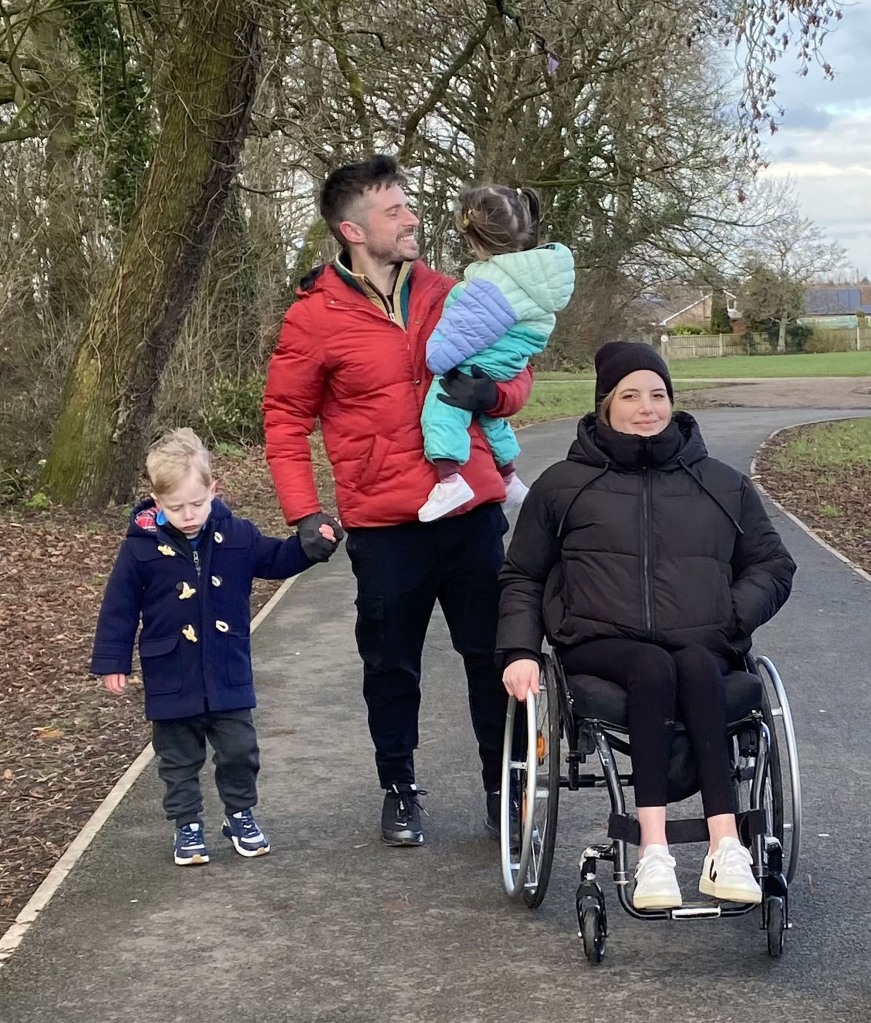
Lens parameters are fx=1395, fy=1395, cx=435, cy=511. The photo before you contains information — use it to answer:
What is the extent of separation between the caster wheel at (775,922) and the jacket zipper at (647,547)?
2.47ft

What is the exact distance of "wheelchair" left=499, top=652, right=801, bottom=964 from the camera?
3.56 metres

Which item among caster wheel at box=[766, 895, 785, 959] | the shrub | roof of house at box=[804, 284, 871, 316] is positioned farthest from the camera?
roof of house at box=[804, 284, 871, 316]

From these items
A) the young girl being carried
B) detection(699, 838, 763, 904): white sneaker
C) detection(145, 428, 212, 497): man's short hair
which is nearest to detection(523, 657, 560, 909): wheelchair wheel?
detection(699, 838, 763, 904): white sneaker

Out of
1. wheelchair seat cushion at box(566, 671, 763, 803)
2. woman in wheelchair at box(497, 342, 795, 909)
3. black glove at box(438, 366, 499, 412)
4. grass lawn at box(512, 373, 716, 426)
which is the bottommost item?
grass lawn at box(512, 373, 716, 426)

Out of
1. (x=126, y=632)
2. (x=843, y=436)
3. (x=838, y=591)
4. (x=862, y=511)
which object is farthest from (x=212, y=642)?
(x=843, y=436)

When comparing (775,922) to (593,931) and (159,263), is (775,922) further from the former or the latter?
(159,263)

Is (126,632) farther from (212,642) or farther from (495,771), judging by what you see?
(495,771)

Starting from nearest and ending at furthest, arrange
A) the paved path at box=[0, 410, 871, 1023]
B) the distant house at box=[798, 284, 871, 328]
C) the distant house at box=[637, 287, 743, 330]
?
the paved path at box=[0, 410, 871, 1023] → the distant house at box=[637, 287, 743, 330] → the distant house at box=[798, 284, 871, 328]

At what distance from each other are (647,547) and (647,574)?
0.25ft

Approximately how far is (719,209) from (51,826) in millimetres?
22565

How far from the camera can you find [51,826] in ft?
16.4

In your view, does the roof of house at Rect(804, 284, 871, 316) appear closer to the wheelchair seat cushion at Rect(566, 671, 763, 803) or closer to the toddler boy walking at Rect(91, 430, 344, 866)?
the toddler boy walking at Rect(91, 430, 344, 866)

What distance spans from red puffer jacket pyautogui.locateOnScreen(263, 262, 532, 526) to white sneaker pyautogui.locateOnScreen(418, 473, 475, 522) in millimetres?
64

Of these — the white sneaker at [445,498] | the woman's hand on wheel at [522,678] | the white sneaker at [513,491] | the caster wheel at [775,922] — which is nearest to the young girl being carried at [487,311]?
the white sneaker at [445,498]
